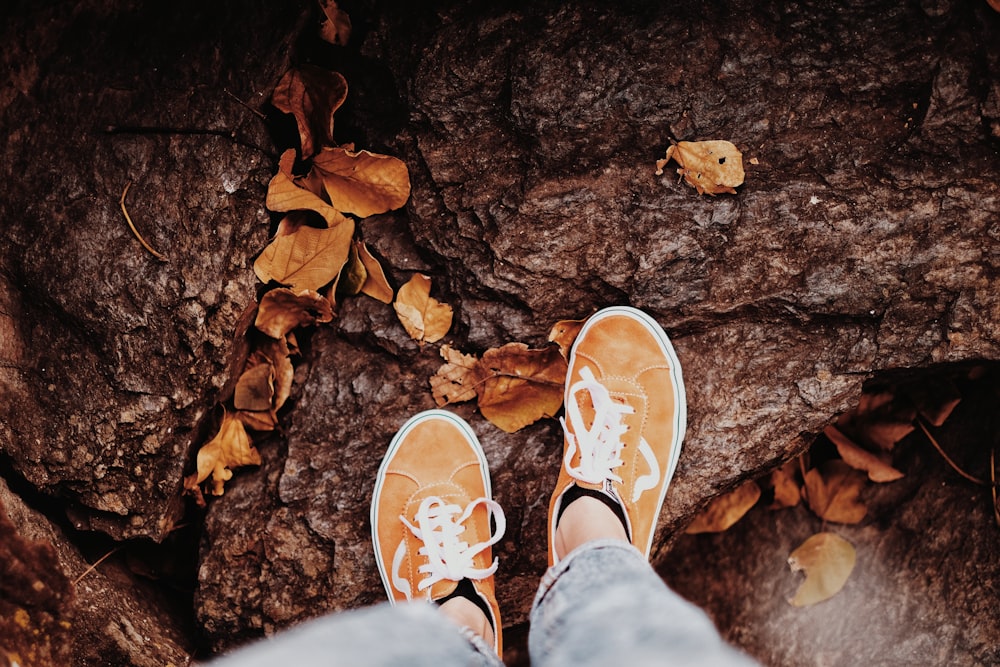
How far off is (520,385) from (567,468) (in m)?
0.21

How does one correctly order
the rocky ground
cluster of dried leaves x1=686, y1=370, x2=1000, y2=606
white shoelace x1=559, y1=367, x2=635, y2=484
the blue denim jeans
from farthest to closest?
cluster of dried leaves x1=686, y1=370, x2=1000, y2=606 → white shoelace x1=559, y1=367, x2=635, y2=484 → the rocky ground → the blue denim jeans

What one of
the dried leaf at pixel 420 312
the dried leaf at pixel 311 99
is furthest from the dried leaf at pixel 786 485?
the dried leaf at pixel 311 99

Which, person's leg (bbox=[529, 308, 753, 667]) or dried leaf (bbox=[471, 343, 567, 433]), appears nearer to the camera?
person's leg (bbox=[529, 308, 753, 667])

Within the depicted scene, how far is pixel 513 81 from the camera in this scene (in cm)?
132

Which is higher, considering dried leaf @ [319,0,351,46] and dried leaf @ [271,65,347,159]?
dried leaf @ [319,0,351,46]

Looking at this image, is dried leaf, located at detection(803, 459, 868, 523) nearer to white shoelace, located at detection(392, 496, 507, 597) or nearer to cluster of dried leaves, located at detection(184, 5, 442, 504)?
white shoelace, located at detection(392, 496, 507, 597)

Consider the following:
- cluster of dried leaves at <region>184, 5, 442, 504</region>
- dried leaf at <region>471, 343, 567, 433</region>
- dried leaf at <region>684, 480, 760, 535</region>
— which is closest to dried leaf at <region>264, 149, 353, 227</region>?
cluster of dried leaves at <region>184, 5, 442, 504</region>

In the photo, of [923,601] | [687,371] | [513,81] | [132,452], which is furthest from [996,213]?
[132,452]

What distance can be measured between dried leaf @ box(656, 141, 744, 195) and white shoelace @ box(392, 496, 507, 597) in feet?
2.63

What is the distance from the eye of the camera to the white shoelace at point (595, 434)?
1.41 m

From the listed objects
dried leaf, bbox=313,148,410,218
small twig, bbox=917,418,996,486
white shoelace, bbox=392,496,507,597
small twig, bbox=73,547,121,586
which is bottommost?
small twig, bbox=917,418,996,486

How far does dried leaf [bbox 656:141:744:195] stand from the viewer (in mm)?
1321

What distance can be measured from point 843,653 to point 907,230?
3.26ft

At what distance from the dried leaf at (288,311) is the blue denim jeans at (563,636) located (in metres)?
0.68
